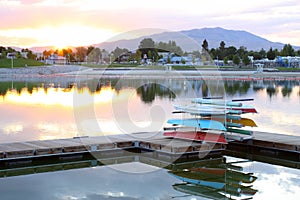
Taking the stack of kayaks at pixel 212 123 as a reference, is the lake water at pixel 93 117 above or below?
below

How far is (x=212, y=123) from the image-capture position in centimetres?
1591

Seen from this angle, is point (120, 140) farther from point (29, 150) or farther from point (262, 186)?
point (262, 186)

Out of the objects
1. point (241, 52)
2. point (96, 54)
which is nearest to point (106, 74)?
point (96, 54)

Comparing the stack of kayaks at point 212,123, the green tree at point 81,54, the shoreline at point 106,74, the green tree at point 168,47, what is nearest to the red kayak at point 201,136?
the stack of kayaks at point 212,123

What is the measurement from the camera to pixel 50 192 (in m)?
12.1

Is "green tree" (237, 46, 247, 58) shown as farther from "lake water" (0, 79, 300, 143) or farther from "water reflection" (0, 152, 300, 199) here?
"water reflection" (0, 152, 300, 199)

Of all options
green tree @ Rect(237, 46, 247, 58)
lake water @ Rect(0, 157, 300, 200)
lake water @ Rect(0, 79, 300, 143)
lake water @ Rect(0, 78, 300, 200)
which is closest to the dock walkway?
lake water @ Rect(0, 157, 300, 200)

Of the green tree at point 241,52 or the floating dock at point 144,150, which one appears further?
the green tree at point 241,52

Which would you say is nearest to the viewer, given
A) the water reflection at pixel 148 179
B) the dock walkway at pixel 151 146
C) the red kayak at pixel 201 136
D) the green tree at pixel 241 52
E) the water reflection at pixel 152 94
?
the water reflection at pixel 148 179

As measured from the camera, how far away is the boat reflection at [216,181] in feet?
40.6

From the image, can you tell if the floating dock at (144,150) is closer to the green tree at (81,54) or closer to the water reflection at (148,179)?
the water reflection at (148,179)

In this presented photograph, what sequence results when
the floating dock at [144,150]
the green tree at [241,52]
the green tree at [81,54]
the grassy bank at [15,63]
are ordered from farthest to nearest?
the green tree at [241,52] → the green tree at [81,54] → the grassy bank at [15,63] → the floating dock at [144,150]

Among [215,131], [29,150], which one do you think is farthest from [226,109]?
[29,150]

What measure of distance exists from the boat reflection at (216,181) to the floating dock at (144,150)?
2.49 ft
